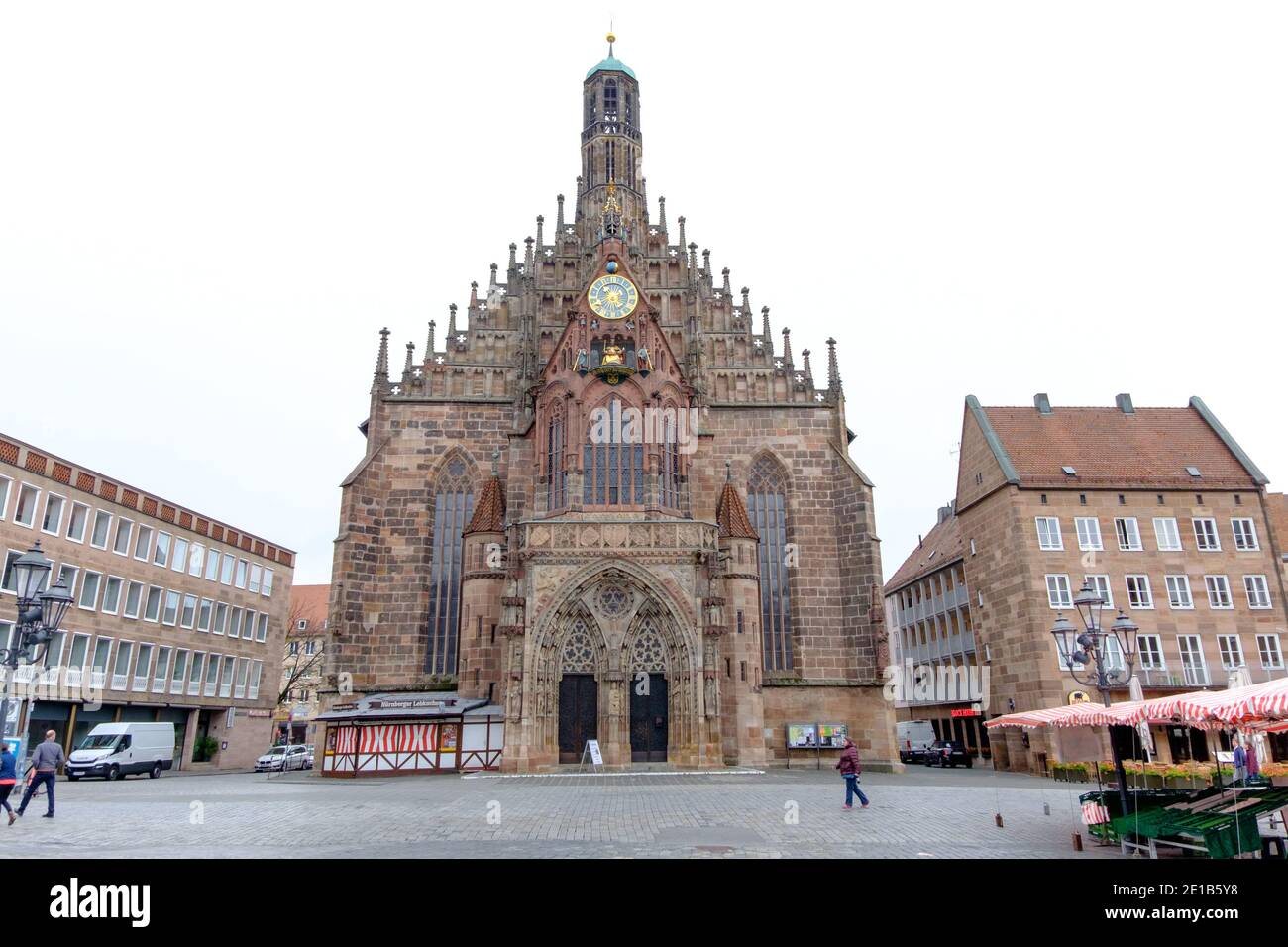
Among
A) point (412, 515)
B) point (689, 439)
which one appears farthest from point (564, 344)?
point (412, 515)

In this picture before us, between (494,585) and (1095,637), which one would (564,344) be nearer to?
(494,585)

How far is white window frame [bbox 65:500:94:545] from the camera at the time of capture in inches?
1586

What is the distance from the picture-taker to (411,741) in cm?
2966

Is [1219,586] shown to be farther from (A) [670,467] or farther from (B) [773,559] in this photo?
(A) [670,467]

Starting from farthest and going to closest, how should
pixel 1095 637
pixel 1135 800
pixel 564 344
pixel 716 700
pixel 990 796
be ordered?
Answer: pixel 564 344
pixel 716 700
pixel 990 796
pixel 1095 637
pixel 1135 800

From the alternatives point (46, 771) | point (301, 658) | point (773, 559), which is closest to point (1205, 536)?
point (773, 559)

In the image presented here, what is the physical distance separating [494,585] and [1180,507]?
3201 cm

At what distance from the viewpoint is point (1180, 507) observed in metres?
40.1

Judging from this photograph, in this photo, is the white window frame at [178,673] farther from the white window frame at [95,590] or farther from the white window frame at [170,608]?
the white window frame at [95,590]

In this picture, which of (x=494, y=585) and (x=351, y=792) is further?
(x=494, y=585)

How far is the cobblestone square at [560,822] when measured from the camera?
1116 cm

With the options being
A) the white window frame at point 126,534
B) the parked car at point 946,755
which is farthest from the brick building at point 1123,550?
the white window frame at point 126,534

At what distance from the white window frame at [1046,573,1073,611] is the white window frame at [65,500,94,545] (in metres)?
45.3

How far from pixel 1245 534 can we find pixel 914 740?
1883 cm
